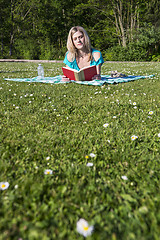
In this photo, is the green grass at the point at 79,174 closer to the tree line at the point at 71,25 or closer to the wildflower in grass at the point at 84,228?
the wildflower in grass at the point at 84,228

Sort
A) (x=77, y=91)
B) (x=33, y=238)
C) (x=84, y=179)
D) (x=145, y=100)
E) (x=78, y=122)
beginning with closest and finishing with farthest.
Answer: (x=33, y=238)
(x=84, y=179)
(x=78, y=122)
(x=145, y=100)
(x=77, y=91)

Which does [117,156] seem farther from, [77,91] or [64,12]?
[64,12]

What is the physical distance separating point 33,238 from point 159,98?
4076 millimetres

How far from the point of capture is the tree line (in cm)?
2311

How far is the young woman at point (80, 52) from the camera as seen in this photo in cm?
626

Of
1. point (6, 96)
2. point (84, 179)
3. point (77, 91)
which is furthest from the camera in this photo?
point (77, 91)

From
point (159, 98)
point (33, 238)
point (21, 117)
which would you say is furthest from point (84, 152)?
point (159, 98)

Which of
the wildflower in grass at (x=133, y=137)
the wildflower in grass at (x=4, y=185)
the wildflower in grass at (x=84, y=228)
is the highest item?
the wildflower in grass at (x=4, y=185)

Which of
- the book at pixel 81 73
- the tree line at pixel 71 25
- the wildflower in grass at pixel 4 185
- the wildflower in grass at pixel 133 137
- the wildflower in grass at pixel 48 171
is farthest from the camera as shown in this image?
the tree line at pixel 71 25

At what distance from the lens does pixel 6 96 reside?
4.51 m

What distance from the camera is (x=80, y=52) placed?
6.66 metres

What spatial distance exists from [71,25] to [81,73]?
26.2 metres

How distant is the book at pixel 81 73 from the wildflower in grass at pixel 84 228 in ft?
18.6

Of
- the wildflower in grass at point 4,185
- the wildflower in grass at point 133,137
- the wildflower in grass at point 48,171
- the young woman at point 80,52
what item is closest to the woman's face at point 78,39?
the young woman at point 80,52
